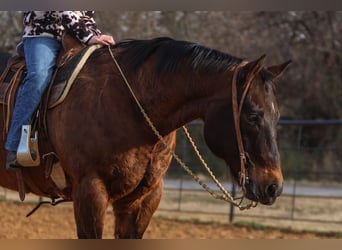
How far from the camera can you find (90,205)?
11.3ft

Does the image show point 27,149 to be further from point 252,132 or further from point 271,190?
point 271,190

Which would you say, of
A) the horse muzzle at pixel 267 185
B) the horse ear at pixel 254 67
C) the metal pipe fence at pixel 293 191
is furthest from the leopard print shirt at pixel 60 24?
the metal pipe fence at pixel 293 191

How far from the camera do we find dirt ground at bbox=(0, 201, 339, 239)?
7.66m

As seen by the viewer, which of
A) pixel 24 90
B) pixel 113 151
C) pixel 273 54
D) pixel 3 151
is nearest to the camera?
pixel 113 151

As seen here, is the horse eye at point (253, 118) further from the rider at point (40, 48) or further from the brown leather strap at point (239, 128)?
the rider at point (40, 48)

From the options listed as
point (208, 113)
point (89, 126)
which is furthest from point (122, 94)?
point (208, 113)

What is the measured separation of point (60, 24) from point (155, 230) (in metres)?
4.61

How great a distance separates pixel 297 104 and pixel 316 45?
1.75 m

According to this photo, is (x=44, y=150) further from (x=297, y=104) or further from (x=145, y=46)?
(x=297, y=104)

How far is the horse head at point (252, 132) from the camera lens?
3143 mm

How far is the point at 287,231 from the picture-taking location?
8234 mm

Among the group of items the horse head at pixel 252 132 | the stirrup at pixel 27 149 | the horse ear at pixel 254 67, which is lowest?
the stirrup at pixel 27 149

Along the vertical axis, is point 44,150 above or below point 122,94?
below

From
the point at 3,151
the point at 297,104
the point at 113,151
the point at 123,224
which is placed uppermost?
the point at 113,151
